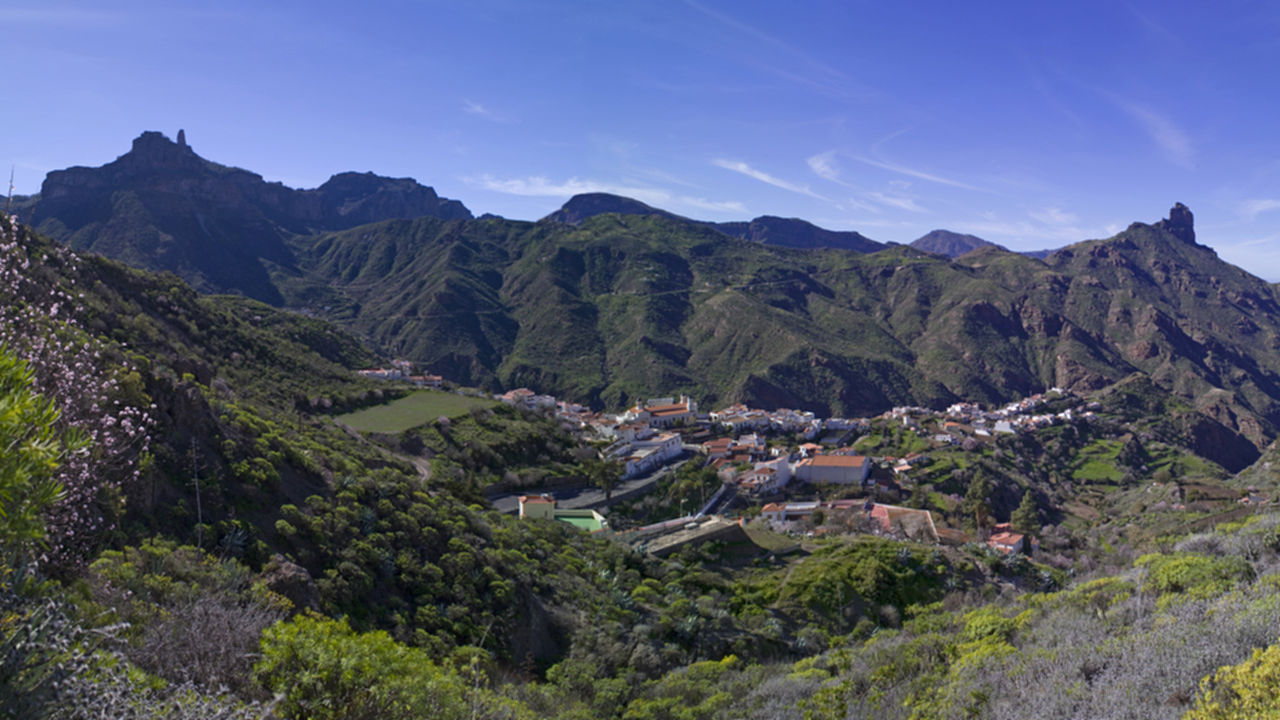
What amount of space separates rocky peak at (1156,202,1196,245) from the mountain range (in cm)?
2554

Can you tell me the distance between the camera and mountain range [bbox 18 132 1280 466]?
91.8 m

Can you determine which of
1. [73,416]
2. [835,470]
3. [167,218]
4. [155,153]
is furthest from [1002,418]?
[155,153]

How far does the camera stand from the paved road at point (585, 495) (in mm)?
28547

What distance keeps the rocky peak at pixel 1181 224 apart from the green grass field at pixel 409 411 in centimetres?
22566

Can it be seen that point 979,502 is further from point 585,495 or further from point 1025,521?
point 585,495

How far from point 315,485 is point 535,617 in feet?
17.2

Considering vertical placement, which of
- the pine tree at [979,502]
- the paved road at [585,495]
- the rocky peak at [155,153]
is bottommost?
the paved road at [585,495]

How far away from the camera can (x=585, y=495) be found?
3338 centimetres

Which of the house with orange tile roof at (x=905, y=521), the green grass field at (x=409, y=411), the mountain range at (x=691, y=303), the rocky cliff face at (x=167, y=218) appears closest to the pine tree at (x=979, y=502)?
the house with orange tile roof at (x=905, y=521)

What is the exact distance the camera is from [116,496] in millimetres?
7992

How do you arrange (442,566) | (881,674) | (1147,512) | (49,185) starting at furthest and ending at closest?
(49,185), (1147,512), (442,566), (881,674)

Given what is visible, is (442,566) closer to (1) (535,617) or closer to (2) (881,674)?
(1) (535,617)

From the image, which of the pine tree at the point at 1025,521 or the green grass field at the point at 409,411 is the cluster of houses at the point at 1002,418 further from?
the green grass field at the point at 409,411

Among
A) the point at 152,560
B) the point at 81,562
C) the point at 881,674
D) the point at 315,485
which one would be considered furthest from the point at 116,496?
the point at 881,674
